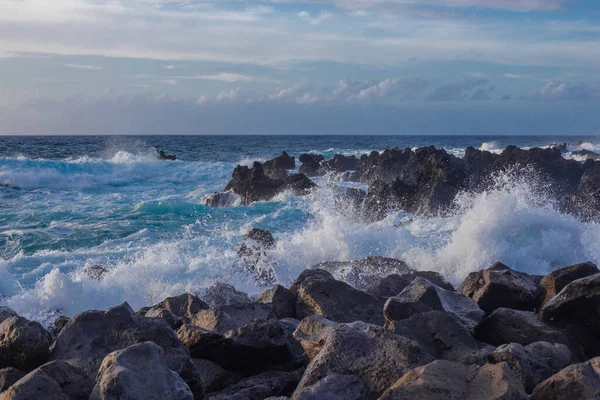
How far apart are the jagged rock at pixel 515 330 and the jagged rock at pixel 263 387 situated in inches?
71.6

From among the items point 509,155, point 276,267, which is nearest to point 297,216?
point 276,267

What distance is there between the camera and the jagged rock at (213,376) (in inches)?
172

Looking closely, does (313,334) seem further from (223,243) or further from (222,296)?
(223,243)

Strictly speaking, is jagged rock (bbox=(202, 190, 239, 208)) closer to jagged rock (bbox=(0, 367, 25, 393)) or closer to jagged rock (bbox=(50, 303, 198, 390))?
jagged rock (bbox=(50, 303, 198, 390))

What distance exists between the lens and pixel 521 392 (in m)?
3.06

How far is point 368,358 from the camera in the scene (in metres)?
3.78

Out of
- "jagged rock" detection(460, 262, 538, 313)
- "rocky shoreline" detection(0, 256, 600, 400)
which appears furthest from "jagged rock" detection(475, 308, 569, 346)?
"jagged rock" detection(460, 262, 538, 313)

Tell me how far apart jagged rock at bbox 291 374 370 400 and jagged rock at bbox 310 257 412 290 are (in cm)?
484

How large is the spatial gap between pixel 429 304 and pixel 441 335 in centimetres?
83

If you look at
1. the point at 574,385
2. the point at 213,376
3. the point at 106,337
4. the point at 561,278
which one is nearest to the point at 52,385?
the point at 106,337

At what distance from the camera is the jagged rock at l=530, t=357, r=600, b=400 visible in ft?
10.4

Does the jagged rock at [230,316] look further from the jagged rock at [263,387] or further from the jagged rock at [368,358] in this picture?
the jagged rock at [368,358]

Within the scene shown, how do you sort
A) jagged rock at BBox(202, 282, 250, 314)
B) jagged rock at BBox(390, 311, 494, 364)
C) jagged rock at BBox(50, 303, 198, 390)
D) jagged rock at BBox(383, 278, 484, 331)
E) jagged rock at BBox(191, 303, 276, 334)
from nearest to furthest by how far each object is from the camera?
jagged rock at BBox(50, 303, 198, 390) < jagged rock at BBox(390, 311, 494, 364) < jagged rock at BBox(383, 278, 484, 331) < jagged rock at BBox(191, 303, 276, 334) < jagged rock at BBox(202, 282, 250, 314)

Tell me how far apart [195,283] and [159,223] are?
669cm
